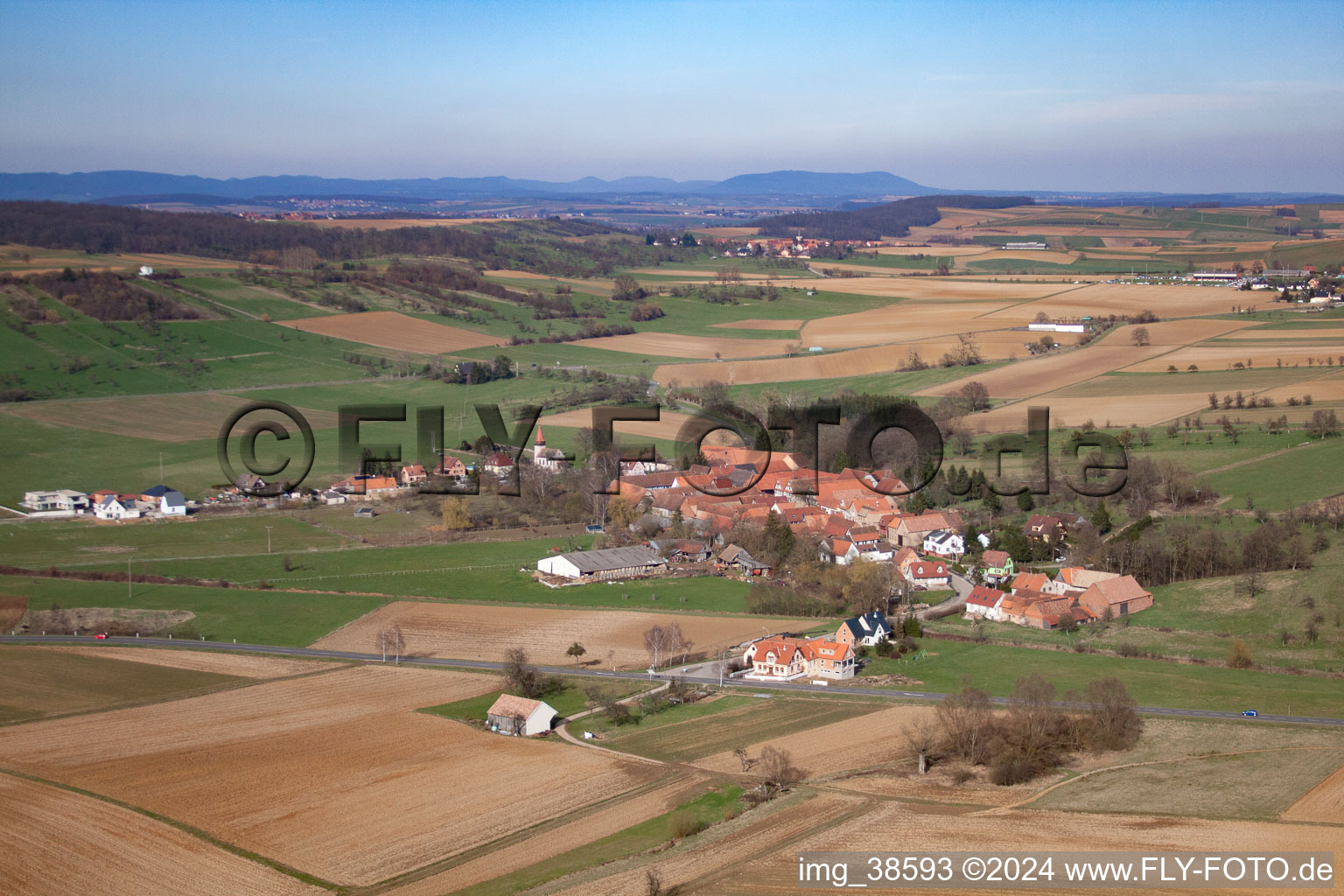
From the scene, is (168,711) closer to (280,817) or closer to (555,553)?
(280,817)

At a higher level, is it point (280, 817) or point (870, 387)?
point (870, 387)

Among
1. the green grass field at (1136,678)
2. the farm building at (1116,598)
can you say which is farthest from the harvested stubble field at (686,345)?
the green grass field at (1136,678)

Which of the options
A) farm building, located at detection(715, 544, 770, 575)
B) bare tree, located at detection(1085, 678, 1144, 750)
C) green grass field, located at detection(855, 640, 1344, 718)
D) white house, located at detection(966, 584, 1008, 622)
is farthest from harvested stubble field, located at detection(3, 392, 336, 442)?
bare tree, located at detection(1085, 678, 1144, 750)

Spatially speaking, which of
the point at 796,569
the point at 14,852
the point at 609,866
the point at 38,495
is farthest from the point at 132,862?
the point at 38,495

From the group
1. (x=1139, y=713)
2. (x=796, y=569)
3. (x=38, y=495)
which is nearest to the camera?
(x=1139, y=713)

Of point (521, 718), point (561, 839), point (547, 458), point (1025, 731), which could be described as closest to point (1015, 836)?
point (1025, 731)

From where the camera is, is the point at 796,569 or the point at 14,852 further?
the point at 796,569

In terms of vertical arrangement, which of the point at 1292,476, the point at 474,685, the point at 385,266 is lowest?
the point at 474,685

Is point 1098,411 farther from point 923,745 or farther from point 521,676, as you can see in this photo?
point 521,676
